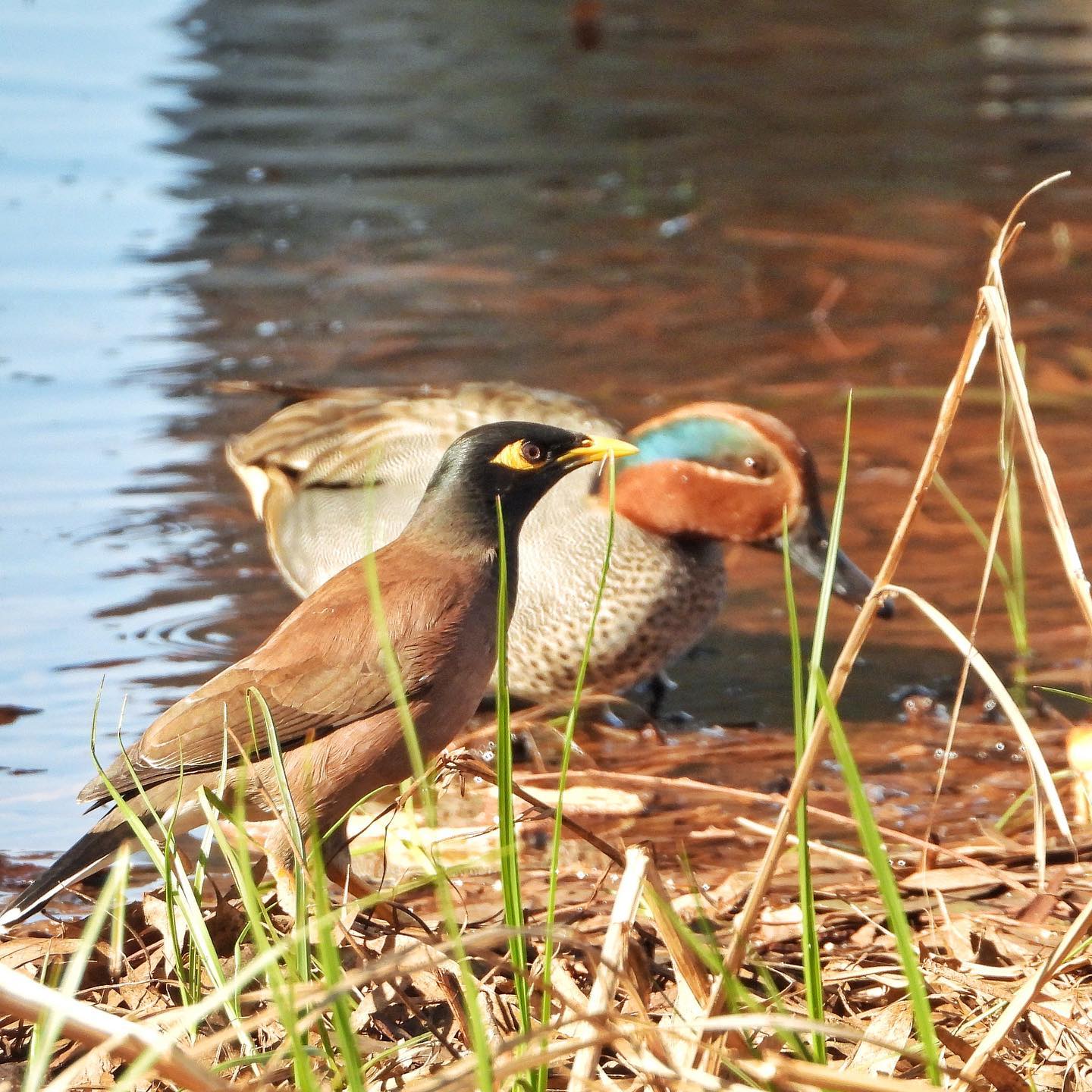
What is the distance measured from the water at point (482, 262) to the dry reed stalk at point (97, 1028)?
100 inches

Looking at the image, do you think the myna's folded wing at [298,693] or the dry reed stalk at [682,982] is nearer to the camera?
the dry reed stalk at [682,982]

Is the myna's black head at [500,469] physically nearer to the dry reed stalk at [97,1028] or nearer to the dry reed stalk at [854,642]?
the dry reed stalk at [854,642]

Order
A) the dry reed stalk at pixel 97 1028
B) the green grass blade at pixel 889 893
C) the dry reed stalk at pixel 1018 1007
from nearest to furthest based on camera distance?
the dry reed stalk at pixel 97 1028 → the green grass blade at pixel 889 893 → the dry reed stalk at pixel 1018 1007

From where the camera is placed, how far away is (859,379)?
8164 mm

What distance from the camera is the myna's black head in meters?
3.77

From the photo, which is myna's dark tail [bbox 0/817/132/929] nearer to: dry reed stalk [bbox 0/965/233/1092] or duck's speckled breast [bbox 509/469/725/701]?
dry reed stalk [bbox 0/965/233/1092]

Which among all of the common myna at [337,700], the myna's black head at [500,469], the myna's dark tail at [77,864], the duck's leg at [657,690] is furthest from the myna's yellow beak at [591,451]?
the duck's leg at [657,690]

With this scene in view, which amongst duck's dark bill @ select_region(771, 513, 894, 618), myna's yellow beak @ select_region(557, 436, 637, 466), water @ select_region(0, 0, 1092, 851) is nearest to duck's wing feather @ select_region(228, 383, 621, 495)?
water @ select_region(0, 0, 1092, 851)

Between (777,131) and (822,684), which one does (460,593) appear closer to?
(822,684)

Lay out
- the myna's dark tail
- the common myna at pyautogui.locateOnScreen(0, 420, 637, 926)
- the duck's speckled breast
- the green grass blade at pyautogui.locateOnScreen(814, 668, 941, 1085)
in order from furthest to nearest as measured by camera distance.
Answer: the duck's speckled breast, the common myna at pyautogui.locateOnScreen(0, 420, 637, 926), the myna's dark tail, the green grass blade at pyautogui.locateOnScreen(814, 668, 941, 1085)

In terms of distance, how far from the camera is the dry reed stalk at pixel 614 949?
7.26 ft

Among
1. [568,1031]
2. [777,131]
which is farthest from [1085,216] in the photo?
[568,1031]

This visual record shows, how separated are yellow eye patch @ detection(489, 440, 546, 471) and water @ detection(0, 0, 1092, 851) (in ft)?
5.07

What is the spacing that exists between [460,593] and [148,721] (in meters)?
1.79
